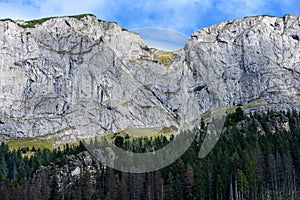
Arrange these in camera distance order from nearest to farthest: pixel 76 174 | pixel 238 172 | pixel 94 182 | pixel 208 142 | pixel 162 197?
pixel 238 172 < pixel 162 197 < pixel 94 182 < pixel 76 174 < pixel 208 142

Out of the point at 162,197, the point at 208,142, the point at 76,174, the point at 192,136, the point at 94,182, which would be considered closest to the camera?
the point at 162,197

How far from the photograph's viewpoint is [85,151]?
493 ft

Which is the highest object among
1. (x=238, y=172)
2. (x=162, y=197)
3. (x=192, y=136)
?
(x=192, y=136)

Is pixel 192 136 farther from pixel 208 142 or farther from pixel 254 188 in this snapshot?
pixel 254 188

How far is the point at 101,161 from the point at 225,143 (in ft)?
143

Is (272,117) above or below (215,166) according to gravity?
above

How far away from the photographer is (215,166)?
10556 centimetres

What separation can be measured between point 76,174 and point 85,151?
13.9 meters

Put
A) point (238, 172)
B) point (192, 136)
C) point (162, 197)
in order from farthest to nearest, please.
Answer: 1. point (192, 136)
2. point (162, 197)
3. point (238, 172)

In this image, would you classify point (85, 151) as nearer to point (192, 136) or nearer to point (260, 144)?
point (192, 136)

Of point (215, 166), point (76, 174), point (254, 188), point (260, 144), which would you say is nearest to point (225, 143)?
point (260, 144)

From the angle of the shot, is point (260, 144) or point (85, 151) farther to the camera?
point (85, 151)

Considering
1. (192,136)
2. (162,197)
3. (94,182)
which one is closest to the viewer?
(162,197)

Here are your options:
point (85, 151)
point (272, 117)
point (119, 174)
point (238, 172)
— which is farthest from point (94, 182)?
point (272, 117)
